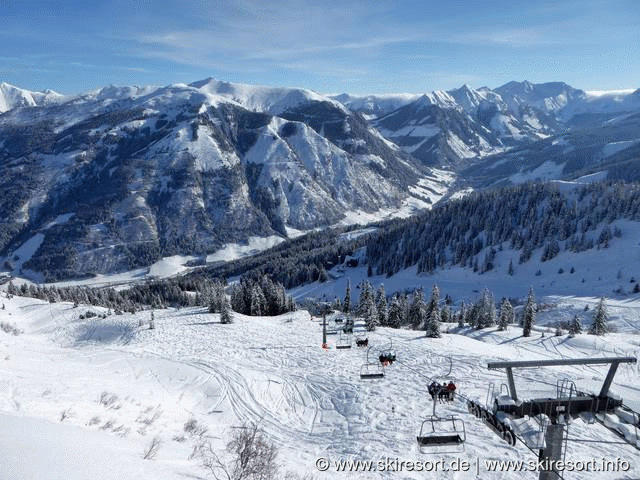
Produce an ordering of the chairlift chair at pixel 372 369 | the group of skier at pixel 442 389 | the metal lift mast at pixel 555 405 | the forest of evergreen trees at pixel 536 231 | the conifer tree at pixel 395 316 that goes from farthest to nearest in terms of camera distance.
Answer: the forest of evergreen trees at pixel 536 231, the conifer tree at pixel 395 316, the chairlift chair at pixel 372 369, the group of skier at pixel 442 389, the metal lift mast at pixel 555 405

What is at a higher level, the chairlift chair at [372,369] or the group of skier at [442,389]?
the group of skier at [442,389]

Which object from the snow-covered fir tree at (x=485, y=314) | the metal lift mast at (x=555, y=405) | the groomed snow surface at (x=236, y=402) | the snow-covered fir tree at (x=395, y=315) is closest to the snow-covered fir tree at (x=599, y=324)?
the snow-covered fir tree at (x=485, y=314)

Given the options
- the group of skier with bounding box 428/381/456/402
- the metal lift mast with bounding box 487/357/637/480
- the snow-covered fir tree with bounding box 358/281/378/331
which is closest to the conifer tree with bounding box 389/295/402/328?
the snow-covered fir tree with bounding box 358/281/378/331

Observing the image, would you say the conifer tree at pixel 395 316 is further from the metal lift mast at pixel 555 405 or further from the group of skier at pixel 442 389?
the metal lift mast at pixel 555 405

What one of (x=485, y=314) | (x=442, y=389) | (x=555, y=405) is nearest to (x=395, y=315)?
(x=485, y=314)

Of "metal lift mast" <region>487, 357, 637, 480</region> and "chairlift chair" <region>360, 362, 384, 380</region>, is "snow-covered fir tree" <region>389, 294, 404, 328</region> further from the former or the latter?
"metal lift mast" <region>487, 357, 637, 480</region>

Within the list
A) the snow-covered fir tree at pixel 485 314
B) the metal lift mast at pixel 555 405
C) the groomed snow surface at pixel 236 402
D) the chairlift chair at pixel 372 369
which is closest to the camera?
the metal lift mast at pixel 555 405

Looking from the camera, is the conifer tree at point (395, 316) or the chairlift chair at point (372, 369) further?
the conifer tree at point (395, 316)

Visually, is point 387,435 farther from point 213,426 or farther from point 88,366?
point 88,366

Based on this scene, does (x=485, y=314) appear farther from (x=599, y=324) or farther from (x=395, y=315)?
(x=395, y=315)
